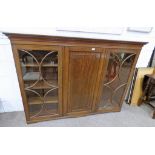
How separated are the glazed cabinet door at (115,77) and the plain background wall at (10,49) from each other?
1.09ft

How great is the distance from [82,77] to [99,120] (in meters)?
0.78

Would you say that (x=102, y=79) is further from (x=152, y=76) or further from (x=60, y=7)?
(x=60, y=7)

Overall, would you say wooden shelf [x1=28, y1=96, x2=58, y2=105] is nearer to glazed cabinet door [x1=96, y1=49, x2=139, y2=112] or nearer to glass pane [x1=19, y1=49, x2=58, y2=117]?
glass pane [x1=19, y1=49, x2=58, y2=117]

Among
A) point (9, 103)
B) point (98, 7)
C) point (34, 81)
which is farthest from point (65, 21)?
point (9, 103)

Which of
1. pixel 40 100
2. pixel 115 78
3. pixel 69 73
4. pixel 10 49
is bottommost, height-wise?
pixel 40 100

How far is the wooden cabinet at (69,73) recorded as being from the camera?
1469 millimetres

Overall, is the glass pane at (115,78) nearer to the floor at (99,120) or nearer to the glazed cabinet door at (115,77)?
the glazed cabinet door at (115,77)

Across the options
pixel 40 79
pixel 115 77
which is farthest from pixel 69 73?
pixel 115 77

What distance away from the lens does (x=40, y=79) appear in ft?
5.54

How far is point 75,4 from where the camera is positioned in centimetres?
124

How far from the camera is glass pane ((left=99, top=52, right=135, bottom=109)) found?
1.81 meters

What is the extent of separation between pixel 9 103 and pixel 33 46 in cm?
111

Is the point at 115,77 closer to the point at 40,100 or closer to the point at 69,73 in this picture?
the point at 69,73

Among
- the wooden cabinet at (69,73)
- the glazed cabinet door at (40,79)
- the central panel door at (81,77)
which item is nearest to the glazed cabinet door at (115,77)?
the wooden cabinet at (69,73)
